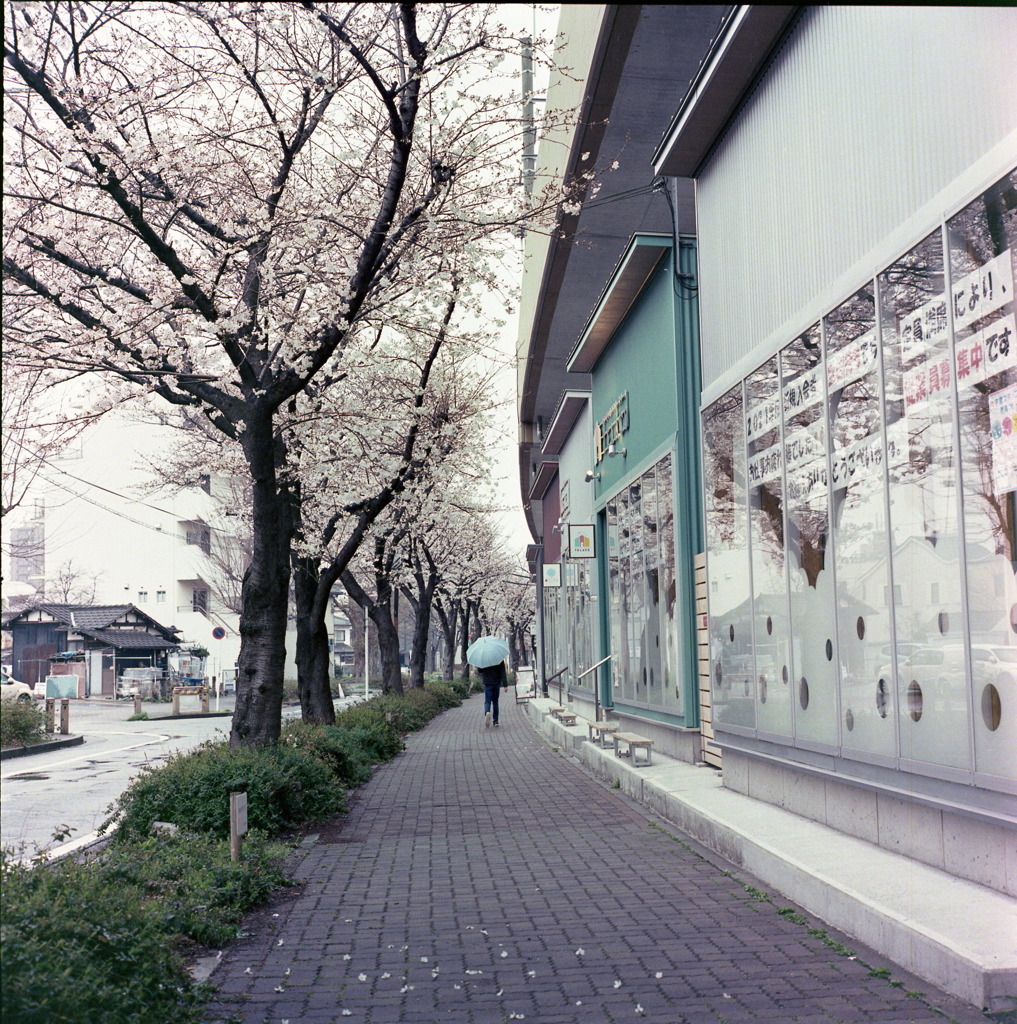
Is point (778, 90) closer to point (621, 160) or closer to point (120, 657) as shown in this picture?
point (621, 160)

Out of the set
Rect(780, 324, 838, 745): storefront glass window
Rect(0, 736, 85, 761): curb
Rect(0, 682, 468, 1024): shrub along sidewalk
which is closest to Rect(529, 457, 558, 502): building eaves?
Rect(0, 736, 85, 761): curb

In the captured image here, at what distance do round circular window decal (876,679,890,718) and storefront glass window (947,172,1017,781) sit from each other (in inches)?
50.7

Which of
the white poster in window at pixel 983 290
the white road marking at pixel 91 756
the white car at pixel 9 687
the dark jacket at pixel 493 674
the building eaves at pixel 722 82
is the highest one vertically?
the building eaves at pixel 722 82

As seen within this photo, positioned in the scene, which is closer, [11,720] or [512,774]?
[512,774]

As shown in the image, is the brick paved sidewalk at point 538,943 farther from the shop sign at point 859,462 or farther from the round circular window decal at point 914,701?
the shop sign at point 859,462

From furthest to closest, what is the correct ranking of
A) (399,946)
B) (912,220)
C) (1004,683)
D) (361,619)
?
(361,619) → (912,220) → (399,946) → (1004,683)

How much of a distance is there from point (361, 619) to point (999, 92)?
59378 millimetres

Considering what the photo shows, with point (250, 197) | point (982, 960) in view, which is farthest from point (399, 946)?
point (250, 197)

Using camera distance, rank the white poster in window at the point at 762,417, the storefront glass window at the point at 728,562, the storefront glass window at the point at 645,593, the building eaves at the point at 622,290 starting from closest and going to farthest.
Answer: the white poster in window at the point at 762,417, the storefront glass window at the point at 728,562, the building eaves at the point at 622,290, the storefront glass window at the point at 645,593

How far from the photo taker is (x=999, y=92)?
19.5 feet

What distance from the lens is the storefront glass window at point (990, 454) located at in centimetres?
578

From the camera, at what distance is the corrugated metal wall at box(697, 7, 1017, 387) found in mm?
6332

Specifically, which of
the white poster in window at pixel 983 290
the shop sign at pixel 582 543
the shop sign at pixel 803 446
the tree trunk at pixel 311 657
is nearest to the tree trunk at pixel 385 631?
the shop sign at pixel 582 543

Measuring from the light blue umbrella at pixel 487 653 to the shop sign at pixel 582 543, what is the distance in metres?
5.97
